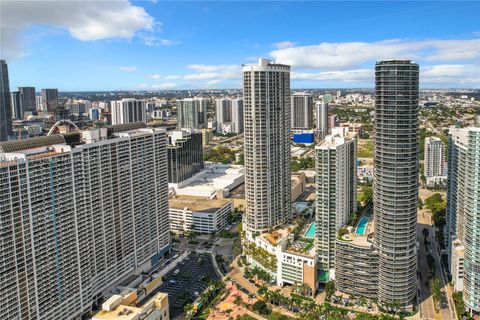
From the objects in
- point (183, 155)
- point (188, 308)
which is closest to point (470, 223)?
point (188, 308)

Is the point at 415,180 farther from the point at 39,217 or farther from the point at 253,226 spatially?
the point at 39,217

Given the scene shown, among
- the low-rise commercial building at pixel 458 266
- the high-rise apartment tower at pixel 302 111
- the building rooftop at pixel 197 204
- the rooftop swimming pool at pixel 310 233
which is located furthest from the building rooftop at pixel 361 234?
the high-rise apartment tower at pixel 302 111

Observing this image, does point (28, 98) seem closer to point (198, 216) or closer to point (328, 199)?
point (198, 216)

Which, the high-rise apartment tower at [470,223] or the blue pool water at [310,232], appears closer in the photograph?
the high-rise apartment tower at [470,223]

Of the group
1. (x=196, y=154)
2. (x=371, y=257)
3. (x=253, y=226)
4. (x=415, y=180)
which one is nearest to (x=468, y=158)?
(x=415, y=180)

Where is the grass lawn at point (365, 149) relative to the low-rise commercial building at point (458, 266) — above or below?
above

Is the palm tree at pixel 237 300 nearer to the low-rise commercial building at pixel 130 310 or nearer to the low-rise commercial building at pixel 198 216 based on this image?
the low-rise commercial building at pixel 130 310

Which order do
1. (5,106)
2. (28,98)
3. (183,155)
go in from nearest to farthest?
(183,155)
(5,106)
(28,98)

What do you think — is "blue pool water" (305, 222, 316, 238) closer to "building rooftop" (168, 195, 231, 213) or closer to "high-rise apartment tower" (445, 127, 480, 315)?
"high-rise apartment tower" (445, 127, 480, 315)
